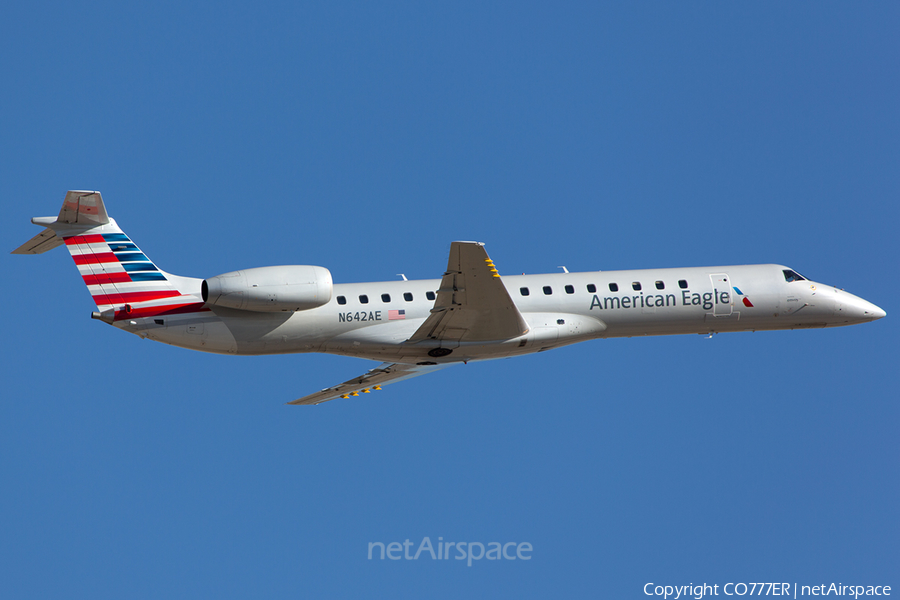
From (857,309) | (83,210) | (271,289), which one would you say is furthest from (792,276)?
(83,210)

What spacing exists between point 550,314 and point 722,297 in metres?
5.35

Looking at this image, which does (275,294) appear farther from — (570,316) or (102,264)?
(570,316)

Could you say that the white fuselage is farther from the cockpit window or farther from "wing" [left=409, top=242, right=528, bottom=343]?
"wing" [left=409, top=242, right=528, bottom=343]

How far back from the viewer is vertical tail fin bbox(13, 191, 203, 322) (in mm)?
24219

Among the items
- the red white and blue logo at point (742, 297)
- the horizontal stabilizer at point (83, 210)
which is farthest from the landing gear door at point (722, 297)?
the horizontal stabilizer at point (83, 210)

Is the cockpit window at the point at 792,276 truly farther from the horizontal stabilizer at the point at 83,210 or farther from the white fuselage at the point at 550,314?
the horizontal stabilizer at the point at 83,210

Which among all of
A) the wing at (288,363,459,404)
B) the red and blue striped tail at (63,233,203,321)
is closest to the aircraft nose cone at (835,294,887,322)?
the wing at (288,363,459,404)

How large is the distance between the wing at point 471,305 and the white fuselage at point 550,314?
16.8 inches

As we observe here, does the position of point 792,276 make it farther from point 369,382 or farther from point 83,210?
point 83,210

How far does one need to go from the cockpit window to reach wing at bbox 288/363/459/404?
35.5 ft

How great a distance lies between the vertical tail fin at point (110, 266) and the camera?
24.2 meters

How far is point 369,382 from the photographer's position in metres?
30.0

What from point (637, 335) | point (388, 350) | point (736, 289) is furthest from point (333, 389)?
point (736, 289)

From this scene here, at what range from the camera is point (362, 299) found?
25953 mm
